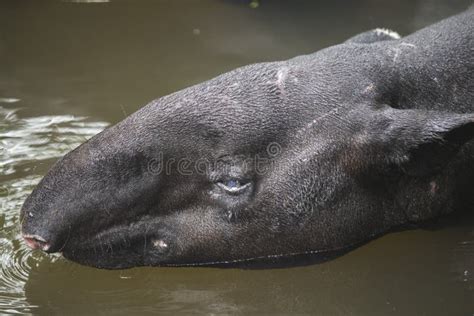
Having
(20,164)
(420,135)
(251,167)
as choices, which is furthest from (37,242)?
(420,135)

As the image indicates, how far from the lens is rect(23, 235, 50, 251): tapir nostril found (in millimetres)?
5172

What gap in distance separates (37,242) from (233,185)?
130cm

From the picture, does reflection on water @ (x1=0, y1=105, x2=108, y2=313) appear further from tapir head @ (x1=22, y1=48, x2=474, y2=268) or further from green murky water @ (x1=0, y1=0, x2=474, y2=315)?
tapir head @ (x1=22, y1=48, x2=474, y2=268)

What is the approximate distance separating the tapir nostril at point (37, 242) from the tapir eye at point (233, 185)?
116 centimetres

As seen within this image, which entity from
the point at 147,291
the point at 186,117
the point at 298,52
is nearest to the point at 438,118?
the point at 186,117

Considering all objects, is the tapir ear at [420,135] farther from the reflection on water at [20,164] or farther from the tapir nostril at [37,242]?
the reflection on water at [20,164]

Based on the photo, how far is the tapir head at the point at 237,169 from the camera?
17.1ft

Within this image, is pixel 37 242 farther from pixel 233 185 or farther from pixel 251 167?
pixel 251 167

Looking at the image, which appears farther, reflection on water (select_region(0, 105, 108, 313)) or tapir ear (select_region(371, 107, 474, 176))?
reflection on water (select_region(0, 105, 108, 313))

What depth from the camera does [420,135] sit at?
16.9 feet

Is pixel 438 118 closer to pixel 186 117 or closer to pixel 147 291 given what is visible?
pixel 186 117

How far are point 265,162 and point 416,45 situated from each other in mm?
1493

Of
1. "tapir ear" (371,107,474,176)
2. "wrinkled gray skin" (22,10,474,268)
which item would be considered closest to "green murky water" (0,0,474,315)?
"wrinkled gray skin" (22,10,474,268)

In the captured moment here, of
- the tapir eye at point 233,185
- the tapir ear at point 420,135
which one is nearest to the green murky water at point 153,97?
the tapir eye at point 233,185
